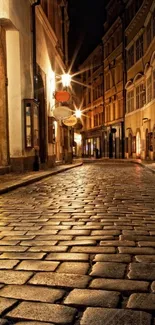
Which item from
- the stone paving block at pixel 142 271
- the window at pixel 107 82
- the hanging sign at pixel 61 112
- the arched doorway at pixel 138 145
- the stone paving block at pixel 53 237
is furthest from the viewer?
the window at pixel 107 82

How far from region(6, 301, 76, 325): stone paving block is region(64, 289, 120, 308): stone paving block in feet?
0.42

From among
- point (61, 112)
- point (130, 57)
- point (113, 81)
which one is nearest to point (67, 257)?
point (61, 112)

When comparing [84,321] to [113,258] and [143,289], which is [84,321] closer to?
[143,289]

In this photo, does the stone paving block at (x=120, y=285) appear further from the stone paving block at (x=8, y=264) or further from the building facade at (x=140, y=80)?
the building facade at (x=140, y=80)

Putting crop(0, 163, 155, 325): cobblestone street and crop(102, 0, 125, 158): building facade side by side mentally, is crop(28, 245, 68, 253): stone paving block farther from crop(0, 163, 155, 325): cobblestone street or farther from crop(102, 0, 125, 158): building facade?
crop(102, 0, 125, 158): building facade

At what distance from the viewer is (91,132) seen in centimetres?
6044

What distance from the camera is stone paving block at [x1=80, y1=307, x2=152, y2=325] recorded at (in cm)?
254

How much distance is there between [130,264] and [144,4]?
1264 inches

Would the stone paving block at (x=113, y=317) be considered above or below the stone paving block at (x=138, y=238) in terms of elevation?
below

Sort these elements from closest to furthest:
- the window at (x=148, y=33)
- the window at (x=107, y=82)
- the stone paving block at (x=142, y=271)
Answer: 1. the stone paving block at (x=142, y=271)
2. the window at (x=148, y=33)
3. the window at (x=107, y=82)

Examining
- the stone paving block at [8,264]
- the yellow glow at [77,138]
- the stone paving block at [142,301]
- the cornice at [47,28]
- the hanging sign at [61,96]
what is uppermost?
the cornice at [47,28]

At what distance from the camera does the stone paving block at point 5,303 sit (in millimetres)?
2785

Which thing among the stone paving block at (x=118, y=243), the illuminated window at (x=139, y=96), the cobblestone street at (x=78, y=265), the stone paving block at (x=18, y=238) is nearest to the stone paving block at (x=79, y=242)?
the cobblestone street at (x=78, y=265)

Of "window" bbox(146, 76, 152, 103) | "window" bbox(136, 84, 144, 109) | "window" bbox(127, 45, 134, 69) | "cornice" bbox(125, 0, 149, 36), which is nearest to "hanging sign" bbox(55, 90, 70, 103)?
"window" bbox(146, 76, 152, 103)
